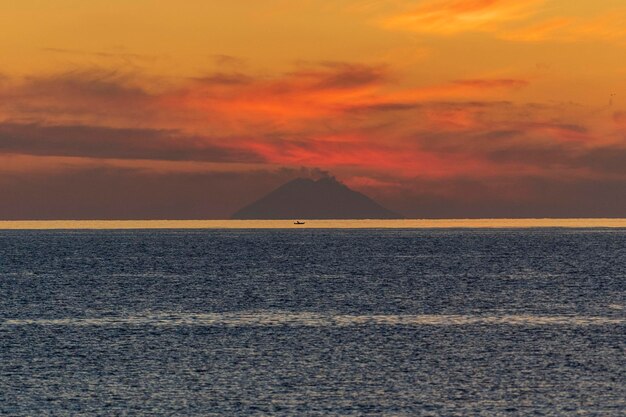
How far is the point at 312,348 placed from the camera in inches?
2066

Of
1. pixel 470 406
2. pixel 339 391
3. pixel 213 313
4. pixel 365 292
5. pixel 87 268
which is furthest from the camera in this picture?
pixel 87 268

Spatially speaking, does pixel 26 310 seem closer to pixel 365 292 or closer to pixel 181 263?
pixel 365 292

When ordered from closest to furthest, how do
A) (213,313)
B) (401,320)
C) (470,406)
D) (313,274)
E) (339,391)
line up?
(470,406) < (339,391) < (401,320) < (213,313) < (313,274)

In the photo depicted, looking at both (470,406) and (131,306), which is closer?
(470,406)

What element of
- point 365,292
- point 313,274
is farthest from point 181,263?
point 365,292

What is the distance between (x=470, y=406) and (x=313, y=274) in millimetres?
84794

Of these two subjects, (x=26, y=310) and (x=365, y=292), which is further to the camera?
(x=365, y=292)

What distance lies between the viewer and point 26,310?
73688mm

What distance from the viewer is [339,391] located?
4022cm

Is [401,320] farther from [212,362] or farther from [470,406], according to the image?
[470,406]

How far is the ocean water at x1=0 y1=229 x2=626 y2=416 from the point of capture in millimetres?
38062

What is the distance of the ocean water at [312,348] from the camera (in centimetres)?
3806

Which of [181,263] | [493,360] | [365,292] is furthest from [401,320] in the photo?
[181,263]

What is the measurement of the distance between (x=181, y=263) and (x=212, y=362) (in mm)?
107568
